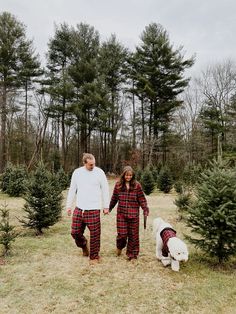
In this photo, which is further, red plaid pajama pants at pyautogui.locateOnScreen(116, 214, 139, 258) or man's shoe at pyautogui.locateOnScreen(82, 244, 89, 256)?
man's shoe at pyautogui.locateOnScreen(82, 244, 89, 256)

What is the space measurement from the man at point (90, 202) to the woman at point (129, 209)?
32cm

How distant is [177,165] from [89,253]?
1735 cm

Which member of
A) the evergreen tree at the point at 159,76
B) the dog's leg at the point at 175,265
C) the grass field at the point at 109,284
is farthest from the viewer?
the evergreen tree at the point at 159,76

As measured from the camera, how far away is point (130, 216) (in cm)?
538

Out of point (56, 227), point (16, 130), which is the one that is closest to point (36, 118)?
point (16, 130)

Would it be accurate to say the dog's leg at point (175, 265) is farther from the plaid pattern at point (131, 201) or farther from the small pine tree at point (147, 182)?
the small pine tree at point (147, 182)

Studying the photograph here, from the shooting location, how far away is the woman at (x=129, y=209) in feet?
17.7

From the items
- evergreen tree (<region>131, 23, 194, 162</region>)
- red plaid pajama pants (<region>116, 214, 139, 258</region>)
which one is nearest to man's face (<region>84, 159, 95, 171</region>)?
red plaid pajama pants (<region>116, 214, 139, 258</region>)

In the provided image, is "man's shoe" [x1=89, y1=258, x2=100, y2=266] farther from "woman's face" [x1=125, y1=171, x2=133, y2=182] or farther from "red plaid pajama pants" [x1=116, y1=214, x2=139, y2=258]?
"woman's face" [x1=125, y1=171, x2=133, y2=182]

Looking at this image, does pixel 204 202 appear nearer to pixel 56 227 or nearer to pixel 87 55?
pixel 56 227

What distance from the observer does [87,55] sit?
27766 mm

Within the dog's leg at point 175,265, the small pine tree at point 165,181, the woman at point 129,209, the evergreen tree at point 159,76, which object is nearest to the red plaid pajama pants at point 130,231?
the woman at point 129,209

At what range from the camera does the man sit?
16.8ft

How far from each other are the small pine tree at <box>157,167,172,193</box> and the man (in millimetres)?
12835
